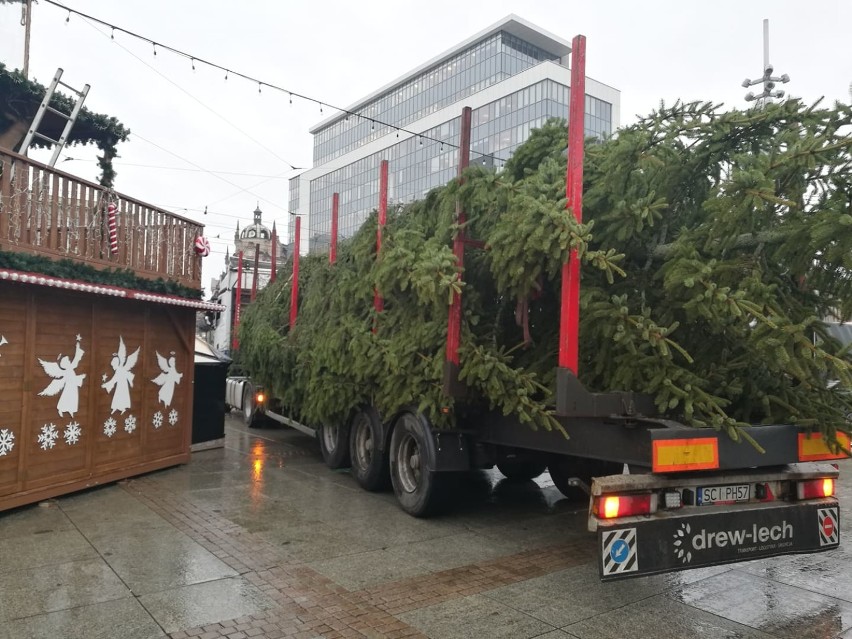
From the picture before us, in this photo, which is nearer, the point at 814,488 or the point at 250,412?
the point at 814,488

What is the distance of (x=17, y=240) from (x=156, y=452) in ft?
11.5

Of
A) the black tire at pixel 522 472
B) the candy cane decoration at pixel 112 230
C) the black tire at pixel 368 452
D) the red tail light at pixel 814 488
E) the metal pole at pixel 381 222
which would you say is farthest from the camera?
the black tire at pixel 522 472

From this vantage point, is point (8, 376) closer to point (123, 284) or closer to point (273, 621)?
point (123, 284)

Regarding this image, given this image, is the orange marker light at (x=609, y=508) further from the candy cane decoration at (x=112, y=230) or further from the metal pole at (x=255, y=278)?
the metal pole at (x=255, y=278)

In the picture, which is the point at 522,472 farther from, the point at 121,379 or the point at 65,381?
the point at 65,381

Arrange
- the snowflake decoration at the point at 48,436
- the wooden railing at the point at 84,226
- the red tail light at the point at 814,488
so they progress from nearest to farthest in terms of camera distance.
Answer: the red tail light at the point at 814,488, the wooden railing at the point at 84,226, the snowflake decoration at the point at 48,436

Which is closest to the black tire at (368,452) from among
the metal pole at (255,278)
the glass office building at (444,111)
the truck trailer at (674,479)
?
the truck trailer at (674,479)

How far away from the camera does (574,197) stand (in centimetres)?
450

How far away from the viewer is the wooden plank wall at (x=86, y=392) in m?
6.74

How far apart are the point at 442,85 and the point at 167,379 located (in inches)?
2525

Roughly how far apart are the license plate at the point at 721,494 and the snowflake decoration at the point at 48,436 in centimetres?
661

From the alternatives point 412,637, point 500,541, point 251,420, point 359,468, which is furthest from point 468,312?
point 251,420

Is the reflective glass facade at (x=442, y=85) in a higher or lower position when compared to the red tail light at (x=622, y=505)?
higher

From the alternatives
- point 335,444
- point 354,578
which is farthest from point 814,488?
point 335,444
